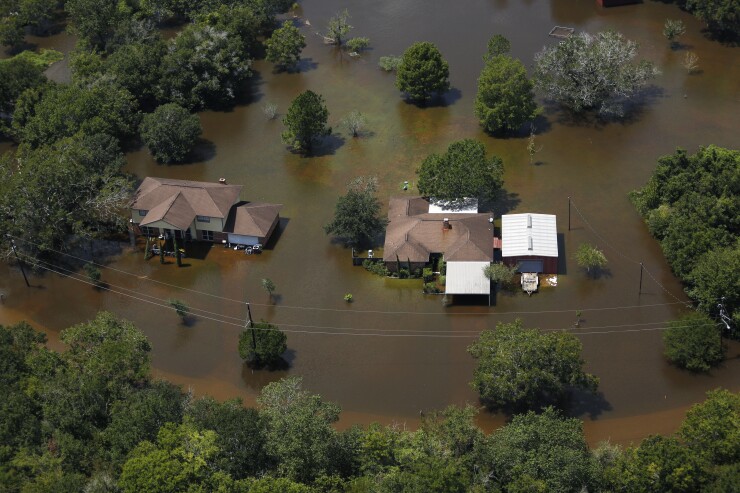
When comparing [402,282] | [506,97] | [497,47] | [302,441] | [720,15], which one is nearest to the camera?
[302,441]

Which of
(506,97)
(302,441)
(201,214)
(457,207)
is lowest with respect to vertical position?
(457,207)

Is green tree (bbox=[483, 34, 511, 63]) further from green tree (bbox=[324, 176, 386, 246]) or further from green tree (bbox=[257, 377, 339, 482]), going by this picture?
green tree (bbox=[257, 377, 339, 482])

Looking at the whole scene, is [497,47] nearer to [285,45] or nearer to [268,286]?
[285,45]

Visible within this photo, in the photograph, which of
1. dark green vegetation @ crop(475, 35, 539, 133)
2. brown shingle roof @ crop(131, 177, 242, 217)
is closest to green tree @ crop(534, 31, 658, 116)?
dark green vegetation @ crop(475, 35, 539, 133)

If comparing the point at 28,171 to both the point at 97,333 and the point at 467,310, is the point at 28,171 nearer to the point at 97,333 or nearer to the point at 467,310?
the point at 97,333

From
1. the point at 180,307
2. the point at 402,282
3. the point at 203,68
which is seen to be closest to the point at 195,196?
the point at 180,307

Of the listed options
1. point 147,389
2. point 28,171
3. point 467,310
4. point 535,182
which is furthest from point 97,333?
point 535,182

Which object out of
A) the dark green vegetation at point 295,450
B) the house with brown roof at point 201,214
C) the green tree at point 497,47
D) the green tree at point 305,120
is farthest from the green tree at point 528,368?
the green tree at point 497,47
